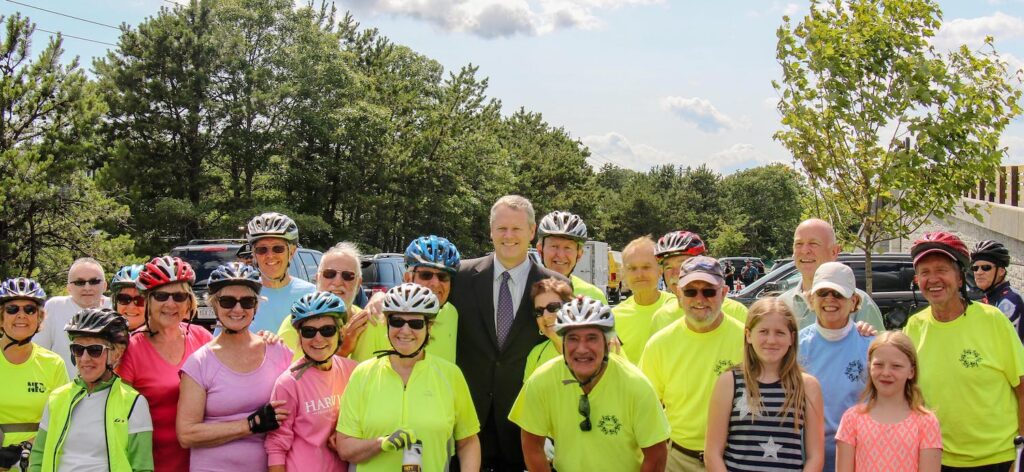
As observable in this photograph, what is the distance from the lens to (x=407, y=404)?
408 cm

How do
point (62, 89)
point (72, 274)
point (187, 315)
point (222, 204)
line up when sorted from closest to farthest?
1. point (187, 315)
2. point (72, 274)
3. point (62, 89)
4. point (222, 204)

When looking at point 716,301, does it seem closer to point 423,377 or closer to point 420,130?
point 423,377

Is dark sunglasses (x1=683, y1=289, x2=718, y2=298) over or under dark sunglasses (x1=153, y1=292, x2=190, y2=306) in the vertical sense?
over

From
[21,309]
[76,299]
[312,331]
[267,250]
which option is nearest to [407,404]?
[312,331]

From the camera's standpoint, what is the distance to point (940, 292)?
193 inches

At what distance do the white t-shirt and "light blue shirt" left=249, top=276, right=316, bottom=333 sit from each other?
1.55m

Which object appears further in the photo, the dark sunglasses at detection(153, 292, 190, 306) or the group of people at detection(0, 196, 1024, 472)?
the dark sunglasses at detection(153, 292, 190, 306)

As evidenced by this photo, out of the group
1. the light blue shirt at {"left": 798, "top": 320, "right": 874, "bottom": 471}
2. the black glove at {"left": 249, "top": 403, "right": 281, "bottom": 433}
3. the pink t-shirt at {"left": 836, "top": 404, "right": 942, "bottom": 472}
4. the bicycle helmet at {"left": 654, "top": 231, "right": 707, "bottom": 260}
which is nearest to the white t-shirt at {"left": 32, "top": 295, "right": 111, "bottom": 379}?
the black glove at {"left": 249, "top": 403, "right": 281, "bottom": 433}

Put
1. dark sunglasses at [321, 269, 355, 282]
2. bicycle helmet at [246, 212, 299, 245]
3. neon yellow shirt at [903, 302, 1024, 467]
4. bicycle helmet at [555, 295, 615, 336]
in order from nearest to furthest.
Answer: bicycle helmet at [555, 295, 615, 336] → neon yellow shirt at [903, 302, 1024, 467] → dark sunglasses at [321, 269, 355, 282] → bicycle helmet at [246, 212, 299, 245]

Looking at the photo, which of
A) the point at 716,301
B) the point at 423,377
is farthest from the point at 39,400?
the point at 716,301

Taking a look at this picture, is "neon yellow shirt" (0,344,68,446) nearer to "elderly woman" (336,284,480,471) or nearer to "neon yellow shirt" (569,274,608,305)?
"elderly woman" (336,284,480,471)

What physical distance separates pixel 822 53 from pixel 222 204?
24.6m

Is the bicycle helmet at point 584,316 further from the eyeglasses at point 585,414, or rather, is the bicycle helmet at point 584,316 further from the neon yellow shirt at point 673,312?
the neon yellow shirt at point 673,312

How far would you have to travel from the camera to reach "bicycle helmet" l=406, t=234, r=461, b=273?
4910 mm
